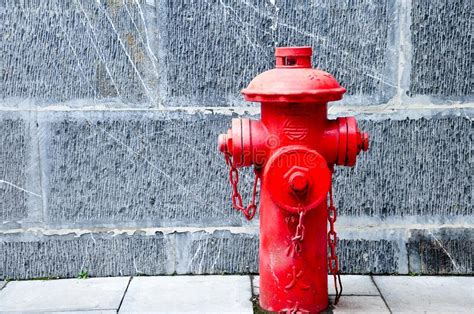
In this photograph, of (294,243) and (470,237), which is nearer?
(294,243)

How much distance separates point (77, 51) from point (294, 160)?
156cm

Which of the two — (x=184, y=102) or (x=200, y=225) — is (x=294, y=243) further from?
(x=184, y=102)

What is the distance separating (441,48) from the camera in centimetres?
384

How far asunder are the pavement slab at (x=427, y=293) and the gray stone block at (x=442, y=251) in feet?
0.22

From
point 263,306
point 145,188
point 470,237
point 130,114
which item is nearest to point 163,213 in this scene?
point 145,188

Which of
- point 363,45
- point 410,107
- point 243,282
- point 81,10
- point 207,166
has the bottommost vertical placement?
point 243,282

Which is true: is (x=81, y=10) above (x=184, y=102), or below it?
above

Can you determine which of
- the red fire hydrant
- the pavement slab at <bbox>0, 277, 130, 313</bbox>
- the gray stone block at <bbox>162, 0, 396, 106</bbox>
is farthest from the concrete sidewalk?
the gray stone block at <bbox>162, 0, 396, 106</bbox>

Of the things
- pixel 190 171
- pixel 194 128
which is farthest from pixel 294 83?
pixel 190 171

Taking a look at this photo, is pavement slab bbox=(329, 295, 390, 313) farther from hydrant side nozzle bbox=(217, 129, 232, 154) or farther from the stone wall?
hydrant side nozzle bbox=(217, 129, 232, 154)

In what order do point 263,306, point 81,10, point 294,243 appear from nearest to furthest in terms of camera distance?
point 294,243
point 263,306
point 81,10

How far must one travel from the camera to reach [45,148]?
3.91m

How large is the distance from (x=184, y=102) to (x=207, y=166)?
40cm

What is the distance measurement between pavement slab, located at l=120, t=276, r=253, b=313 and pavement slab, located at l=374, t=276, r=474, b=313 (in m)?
0.80
